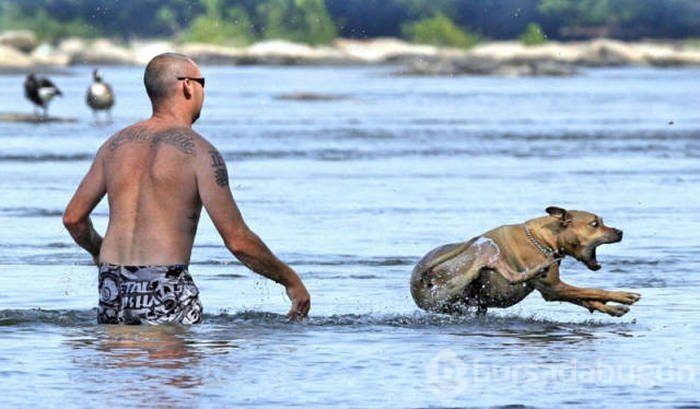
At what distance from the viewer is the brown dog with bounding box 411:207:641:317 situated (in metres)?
12.1

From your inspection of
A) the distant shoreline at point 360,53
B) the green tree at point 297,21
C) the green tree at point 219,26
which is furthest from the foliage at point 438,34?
the green tree at point 219,26

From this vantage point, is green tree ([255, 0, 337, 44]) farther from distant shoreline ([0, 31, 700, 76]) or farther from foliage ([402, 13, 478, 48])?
foliage ([402, 13, 478, 48])

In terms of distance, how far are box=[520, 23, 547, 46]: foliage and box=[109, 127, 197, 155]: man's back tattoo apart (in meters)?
138

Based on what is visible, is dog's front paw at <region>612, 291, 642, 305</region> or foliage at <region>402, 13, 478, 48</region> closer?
dog's front paw at <region>612, 291, 642, 305</region>

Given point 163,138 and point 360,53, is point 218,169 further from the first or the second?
point 360,53

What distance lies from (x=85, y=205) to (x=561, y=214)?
3409 millimetres

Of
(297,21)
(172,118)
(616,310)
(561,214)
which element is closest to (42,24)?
(297,21)

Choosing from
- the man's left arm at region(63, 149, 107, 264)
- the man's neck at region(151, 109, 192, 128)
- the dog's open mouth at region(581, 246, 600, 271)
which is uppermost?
the man's neck at region(151, 109, 192, 128)

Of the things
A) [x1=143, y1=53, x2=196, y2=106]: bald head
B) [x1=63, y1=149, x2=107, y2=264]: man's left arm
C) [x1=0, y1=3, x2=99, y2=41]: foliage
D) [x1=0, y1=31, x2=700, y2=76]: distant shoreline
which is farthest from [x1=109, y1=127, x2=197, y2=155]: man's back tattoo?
[x1=0, y1=3, x2=99, y2=41]: foliage

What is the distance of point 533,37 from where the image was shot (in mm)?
150875

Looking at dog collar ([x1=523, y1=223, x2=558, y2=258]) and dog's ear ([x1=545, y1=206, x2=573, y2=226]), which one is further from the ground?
dog's ear ([x1=545, y1=206, x2=573, y2=226])

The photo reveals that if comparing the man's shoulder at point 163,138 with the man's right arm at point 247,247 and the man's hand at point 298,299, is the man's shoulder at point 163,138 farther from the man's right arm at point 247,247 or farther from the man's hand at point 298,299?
the man's hand at point 298,299

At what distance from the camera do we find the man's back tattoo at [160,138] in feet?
32.9

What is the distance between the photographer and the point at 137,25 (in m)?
182
